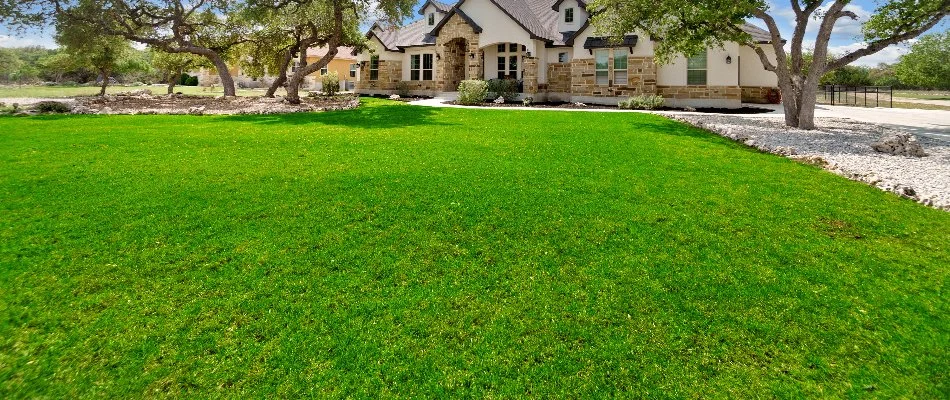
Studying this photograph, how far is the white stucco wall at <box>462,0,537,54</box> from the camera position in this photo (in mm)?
27094

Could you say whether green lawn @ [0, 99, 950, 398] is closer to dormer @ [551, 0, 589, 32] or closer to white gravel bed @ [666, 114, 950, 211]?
white gravel bed @ [666, 114, 950, 211]

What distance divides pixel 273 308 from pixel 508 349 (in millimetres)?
1731

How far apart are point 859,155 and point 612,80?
53.3 ft

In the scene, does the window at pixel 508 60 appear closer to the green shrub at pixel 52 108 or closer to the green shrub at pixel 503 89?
the green shrub at pixel 503 89

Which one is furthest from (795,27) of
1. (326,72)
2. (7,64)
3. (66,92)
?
(7,64)

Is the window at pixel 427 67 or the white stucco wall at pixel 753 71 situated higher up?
the window at pixel 427 67

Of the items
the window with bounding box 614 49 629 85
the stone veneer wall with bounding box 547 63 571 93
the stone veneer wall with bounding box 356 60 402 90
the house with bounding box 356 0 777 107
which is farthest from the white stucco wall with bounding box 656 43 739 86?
the stone veneer wall with bounding box 356 60 402 90

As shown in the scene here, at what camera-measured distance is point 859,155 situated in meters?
9.90

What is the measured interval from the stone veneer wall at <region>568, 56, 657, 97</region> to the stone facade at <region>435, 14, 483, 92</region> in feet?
19.2

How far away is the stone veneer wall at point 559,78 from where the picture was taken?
27703mm

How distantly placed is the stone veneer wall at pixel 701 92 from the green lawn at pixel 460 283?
17.9 meters

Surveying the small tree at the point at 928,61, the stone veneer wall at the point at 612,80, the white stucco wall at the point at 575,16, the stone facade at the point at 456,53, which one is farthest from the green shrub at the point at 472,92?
the small tree at the point at 928,61

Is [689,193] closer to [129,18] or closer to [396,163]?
[396,163]

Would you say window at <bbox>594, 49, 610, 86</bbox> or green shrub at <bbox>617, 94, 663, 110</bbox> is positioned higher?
window at <bbox>594, 49, 610, 86</bbox>
